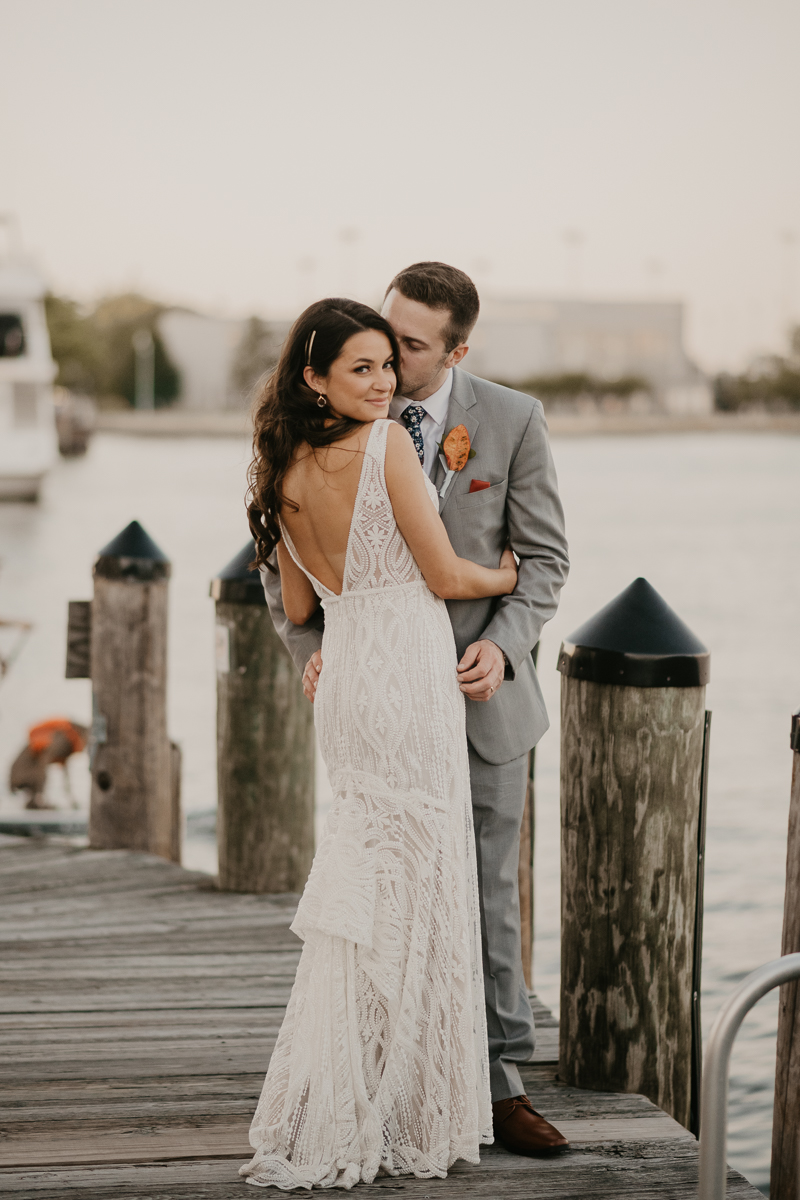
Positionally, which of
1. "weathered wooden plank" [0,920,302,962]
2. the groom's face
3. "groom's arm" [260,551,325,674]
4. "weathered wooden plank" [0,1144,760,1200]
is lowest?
"weathered wooden plank" [0,920,302,962]

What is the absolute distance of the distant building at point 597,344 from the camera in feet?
313

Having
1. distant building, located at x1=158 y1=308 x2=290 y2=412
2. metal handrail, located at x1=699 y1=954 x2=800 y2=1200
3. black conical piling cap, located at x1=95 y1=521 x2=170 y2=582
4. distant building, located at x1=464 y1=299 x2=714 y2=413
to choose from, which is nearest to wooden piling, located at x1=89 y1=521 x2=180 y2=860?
black conical piling cap, located at x1=95 y1=521 x2=170 y2=582

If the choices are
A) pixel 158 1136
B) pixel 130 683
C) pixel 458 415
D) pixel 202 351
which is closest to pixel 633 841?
pixel 458 415

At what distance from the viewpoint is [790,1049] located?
2.51 m

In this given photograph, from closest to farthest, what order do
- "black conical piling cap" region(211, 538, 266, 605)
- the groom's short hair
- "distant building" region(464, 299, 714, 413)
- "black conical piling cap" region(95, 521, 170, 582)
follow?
the groom's short hair < "black conical piling cap" region(211, 538, 266, 605) < "black conical piling cap" region(95, 521, 170, 582) < "distant building" region(464, 299, 714, 413)

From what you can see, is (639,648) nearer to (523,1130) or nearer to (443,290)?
(443,290)

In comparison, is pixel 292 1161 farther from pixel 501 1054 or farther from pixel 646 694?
pixel 646 694

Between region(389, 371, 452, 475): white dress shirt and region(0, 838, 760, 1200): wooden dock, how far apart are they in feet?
4.32

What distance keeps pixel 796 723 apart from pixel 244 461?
1137 mm

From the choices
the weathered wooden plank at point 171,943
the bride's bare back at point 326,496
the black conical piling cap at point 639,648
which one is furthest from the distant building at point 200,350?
the bride's bare back at point 326,496

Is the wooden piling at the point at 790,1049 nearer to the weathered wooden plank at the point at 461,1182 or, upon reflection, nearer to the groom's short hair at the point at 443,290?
the weathered wooden plank at the point at 461,1182

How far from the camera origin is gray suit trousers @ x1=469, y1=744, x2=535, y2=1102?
2.65 metres

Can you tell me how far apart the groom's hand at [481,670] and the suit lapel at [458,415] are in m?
0.29

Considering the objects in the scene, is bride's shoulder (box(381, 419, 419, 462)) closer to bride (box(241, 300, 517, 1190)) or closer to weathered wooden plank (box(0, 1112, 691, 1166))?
bride (box(241, 300, 517, 1190))
